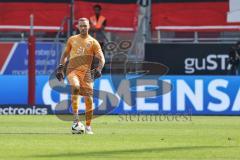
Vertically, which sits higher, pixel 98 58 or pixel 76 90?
pixel 98 58

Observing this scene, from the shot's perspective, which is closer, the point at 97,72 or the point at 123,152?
the point at 123,152

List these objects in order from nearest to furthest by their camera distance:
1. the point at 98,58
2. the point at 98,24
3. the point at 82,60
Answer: the point at 98,58, the point at 82,60, the point at 98,24

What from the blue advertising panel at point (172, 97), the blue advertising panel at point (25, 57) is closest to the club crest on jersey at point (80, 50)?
the blue advertising panel at point (172, 97)

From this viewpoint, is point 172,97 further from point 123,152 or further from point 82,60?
point 123,152

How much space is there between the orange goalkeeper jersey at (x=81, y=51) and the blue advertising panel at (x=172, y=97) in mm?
6728

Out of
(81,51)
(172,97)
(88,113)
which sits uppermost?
(81,51)

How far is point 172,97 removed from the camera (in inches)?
1006

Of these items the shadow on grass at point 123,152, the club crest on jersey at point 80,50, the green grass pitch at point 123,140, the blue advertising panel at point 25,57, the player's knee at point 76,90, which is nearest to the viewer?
the shadow on grass at point 123,152

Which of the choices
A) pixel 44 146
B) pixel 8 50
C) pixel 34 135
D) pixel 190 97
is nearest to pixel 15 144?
pixel 44 146

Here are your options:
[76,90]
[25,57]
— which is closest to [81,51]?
[76,90]

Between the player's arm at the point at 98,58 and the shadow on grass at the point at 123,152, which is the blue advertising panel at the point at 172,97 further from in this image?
the shadow on grass at the point at 123,152

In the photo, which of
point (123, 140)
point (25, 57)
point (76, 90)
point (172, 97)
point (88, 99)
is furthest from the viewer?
point (25, 57)

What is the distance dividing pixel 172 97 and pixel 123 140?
898 centimetres

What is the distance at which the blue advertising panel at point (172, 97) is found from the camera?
25.5 metres
